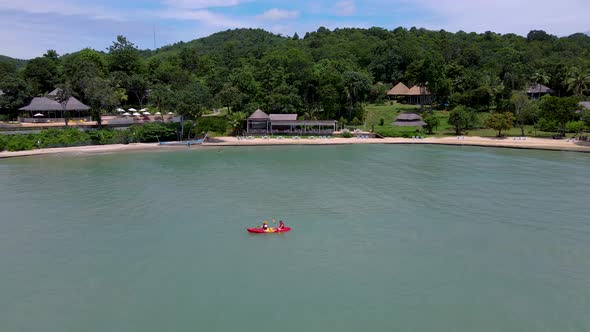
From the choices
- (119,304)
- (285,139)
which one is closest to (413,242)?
(119,304)

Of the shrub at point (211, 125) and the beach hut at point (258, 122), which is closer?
the shrub at point (211, 125)

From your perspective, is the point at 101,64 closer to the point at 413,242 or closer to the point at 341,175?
the point at 341,175

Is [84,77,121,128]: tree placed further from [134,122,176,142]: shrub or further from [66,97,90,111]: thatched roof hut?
[66,97,90,111]: thatched roof hut

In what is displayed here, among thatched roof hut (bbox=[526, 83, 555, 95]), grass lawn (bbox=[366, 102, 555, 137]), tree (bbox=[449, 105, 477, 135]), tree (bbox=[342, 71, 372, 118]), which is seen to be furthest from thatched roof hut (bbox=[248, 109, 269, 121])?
thatched roof hut (bbox=[526, 83, 555, 95])

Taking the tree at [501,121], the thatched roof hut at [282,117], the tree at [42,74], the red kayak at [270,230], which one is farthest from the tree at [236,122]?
the red kayak at [270,230]

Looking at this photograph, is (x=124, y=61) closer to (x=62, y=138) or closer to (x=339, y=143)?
(x=62, y=138)

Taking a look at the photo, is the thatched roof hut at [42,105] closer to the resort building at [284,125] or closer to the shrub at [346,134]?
the resort building at [284,125]
